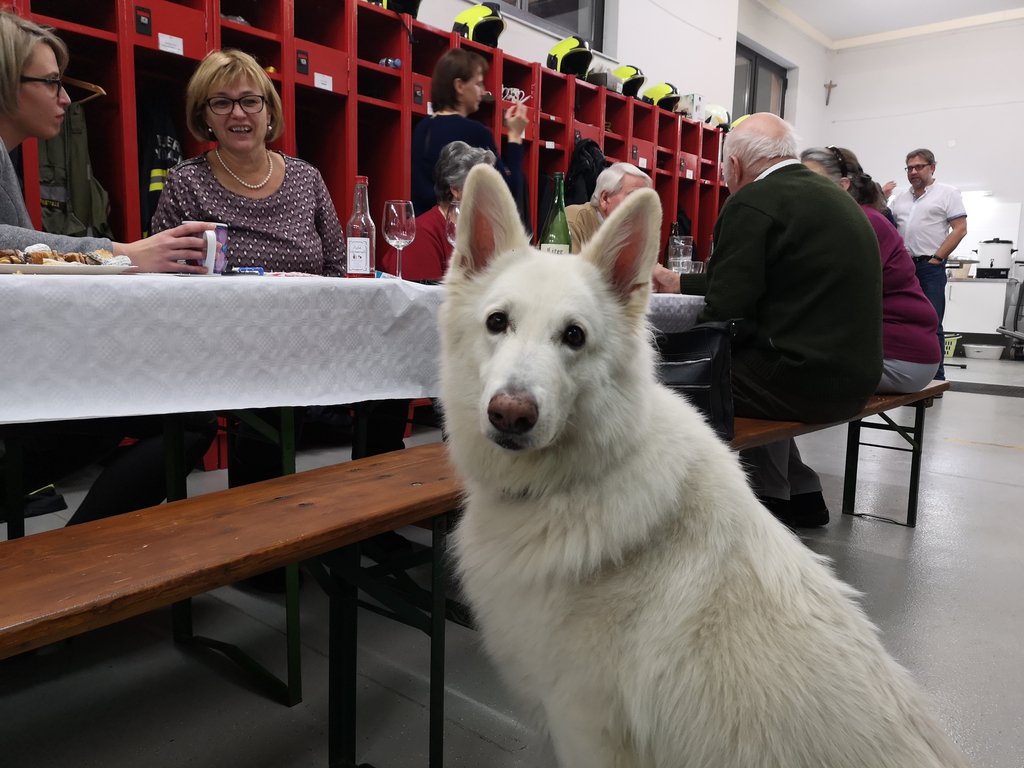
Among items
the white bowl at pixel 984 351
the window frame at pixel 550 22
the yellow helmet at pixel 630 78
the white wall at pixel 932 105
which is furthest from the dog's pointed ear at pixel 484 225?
the white bowl at pixel 984 351

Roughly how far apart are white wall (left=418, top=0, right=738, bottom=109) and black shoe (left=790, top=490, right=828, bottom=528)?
4934 millimetres

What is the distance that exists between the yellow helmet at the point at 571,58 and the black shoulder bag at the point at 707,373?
472 centimetres

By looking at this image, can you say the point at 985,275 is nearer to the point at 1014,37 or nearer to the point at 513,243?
the point at 1014,37

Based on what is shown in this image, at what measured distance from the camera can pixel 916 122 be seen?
12.3 metres

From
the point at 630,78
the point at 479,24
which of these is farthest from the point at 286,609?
the point at 630,78

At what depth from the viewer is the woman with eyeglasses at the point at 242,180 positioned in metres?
2.20

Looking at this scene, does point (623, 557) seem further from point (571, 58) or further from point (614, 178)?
point (571, 58)

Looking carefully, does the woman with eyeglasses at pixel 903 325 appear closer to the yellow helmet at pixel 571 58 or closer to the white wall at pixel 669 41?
the yellow helmet at pixel 571 58

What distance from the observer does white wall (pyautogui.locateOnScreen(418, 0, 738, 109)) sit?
6.48m

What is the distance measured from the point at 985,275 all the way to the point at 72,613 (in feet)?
43.2

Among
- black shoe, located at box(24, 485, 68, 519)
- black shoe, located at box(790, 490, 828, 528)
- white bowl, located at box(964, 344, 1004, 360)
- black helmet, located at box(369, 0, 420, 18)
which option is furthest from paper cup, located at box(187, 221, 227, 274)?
white bowl, located at box(964, 344, 1004, 360)

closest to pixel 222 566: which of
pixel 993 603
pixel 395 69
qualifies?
pixel 993 603

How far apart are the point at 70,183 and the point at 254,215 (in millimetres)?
1779

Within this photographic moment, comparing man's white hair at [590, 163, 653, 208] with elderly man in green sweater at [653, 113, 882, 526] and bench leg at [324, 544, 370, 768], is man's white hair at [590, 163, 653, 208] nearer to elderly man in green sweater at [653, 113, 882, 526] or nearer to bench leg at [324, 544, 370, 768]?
elderly man in green sweater at [653, 113, 882, 526]
